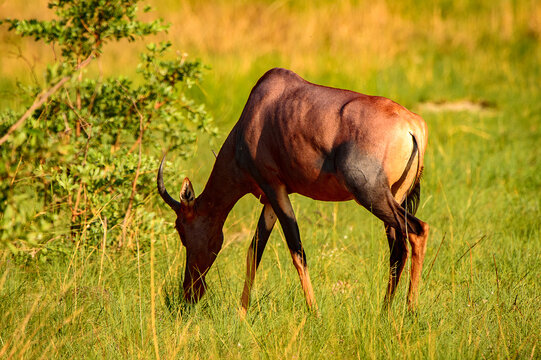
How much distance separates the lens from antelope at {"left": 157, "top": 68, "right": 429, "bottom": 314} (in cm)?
382

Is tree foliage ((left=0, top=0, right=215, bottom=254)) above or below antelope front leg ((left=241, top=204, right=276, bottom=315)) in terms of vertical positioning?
above

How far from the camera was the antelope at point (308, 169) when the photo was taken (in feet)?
12.5

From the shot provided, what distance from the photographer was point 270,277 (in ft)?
15.6

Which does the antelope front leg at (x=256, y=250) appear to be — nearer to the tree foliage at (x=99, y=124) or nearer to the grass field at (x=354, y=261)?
the grass field at (x=354, y=261)

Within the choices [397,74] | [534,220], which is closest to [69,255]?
[534,220]

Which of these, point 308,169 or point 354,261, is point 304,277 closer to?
point 308,169

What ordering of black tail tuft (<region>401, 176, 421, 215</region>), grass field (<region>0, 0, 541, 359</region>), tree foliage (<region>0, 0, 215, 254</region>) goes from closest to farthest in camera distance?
1. grass field (<region>0, 0, 541, 359</region>)
2. black tail tuft (<region>401, 176, 421, 215</region>)
3. tree foliage (<region>0, 0, 215, 254</region>)

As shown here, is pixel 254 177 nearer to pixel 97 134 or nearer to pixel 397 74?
pixel 97 134

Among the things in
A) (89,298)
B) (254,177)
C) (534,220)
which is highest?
(254,177)

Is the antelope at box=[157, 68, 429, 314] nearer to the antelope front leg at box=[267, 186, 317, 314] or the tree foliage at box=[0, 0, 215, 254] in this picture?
the antelope front leg at box=[267, 186, 317, 314]

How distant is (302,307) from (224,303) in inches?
21.4

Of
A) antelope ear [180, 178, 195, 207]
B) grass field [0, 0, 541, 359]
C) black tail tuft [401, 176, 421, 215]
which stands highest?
antelope ear [180, 178, 195, 207]

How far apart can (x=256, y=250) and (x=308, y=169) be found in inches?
28.2

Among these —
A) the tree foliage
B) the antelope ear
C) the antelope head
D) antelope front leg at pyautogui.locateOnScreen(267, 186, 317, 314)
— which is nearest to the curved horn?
the antelope head
